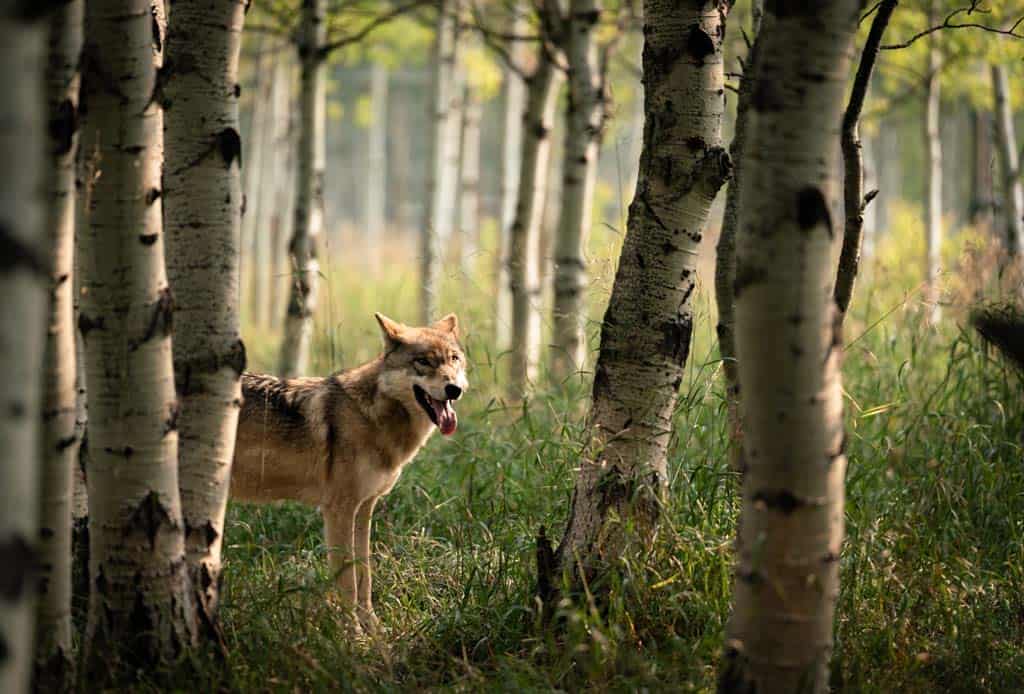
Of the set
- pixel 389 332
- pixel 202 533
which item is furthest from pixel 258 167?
pixel 202 533

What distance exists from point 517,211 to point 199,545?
618cm

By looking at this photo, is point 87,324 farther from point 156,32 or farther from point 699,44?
point 699,44

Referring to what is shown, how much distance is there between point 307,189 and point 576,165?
2.23 m

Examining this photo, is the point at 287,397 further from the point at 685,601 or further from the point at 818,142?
the point at 818,142

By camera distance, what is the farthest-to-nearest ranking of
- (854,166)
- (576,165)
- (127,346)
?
1. (576,165)
2. (854,166)
3. (127,346)

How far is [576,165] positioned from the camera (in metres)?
8.23

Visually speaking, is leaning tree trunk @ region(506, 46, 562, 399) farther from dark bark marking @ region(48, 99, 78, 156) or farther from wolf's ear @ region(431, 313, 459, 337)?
dark bark marking @ region(48, 99, 78, 156)

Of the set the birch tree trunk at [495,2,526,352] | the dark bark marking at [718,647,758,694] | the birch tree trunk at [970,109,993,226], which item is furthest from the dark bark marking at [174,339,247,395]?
the birch tree trunk at [970,109,993,226]

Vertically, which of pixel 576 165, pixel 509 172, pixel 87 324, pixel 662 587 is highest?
pixel 509 172

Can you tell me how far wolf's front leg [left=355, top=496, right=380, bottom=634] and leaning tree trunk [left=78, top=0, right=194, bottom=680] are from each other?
0.84 metres

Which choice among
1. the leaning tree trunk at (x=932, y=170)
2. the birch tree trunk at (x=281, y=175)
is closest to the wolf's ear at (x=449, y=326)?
the leaning tree trunk at (x=932, y=170)

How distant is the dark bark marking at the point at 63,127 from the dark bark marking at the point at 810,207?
6.26ft

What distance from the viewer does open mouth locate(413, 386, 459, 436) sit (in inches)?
205

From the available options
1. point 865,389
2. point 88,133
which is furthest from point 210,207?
point 865,389
